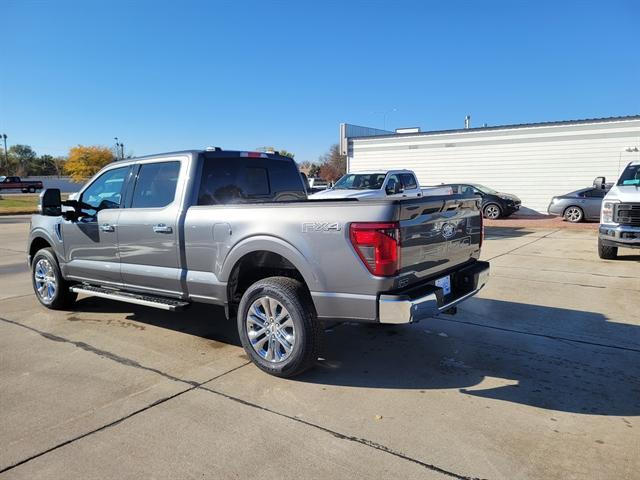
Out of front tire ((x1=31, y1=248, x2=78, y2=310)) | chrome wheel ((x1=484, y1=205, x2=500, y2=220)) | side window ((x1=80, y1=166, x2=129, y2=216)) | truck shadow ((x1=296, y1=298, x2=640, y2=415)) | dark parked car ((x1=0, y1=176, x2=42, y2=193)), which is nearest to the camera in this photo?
truck shadow ((x1=296, y1=298, x2=640, y2=415))

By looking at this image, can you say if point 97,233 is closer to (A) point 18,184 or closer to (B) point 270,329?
(B) point 270,329

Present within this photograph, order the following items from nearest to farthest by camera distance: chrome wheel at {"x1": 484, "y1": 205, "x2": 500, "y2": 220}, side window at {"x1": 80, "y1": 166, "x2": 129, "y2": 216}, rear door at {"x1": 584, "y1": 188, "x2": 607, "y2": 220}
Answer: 1. side window at {"x1": 80, "y1": 166, "x2": 129, "y2": 216}
2. rear door at {"x1": 584, "y1": 188, "x2": 607, "y2": 220}
3. chrome wheel at {"x1": 484, "y1": 205, "x2": 500, "y2": 220}

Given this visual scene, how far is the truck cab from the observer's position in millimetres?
8844

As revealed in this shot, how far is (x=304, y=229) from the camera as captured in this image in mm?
3852

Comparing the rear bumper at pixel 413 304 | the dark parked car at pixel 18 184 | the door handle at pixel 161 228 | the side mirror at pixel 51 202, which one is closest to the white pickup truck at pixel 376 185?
the side mirror at pixel 51 202

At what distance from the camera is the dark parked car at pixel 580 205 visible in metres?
18.4

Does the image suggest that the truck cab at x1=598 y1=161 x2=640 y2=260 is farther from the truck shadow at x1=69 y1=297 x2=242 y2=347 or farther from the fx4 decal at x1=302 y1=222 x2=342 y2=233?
the fx4 decal at x1=302 y1=222 x2=342 y2=233

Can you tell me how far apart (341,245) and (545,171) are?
21234 mm

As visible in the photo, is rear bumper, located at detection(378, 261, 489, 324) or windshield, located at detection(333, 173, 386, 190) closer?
rear bumper, located at detection(378, 261, 489, 324)

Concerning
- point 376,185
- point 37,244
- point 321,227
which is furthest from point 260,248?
point 376,185

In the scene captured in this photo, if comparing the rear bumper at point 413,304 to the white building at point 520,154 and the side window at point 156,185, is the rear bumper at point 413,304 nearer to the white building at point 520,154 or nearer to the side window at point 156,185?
the side window at point 156,185

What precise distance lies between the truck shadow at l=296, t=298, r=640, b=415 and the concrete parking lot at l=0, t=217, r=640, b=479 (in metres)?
0.02

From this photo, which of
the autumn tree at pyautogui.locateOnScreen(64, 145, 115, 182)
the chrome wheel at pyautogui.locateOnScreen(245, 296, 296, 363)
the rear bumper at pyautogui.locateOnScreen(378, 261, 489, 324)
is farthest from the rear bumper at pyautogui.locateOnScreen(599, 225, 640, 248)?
the autumn tree at pyautogui.locateOnScreen(64, 145, 115, 182)

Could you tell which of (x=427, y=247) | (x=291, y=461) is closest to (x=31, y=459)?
(x=291, y=461)
